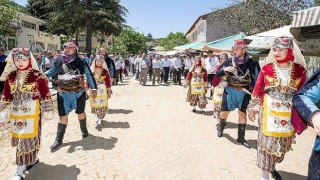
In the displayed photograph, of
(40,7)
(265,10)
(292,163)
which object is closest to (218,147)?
(292,163)

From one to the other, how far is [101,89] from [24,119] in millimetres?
3573

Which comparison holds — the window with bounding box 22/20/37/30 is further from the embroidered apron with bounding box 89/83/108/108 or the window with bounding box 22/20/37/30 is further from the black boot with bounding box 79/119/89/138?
the black boot with bounding box 79/119/89/138

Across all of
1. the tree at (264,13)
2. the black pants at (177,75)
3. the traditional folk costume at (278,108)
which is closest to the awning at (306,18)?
the traditional folk costume at (278,108)

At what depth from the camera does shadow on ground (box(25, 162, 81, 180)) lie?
185 inches

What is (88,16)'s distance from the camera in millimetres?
33875

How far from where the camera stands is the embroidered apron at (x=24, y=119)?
4434 mm

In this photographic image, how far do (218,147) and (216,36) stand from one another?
110 feet

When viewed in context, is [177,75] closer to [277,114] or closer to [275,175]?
[275,175]

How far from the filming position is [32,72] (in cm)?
470

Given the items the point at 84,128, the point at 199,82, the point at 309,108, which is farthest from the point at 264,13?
the point at 309,108

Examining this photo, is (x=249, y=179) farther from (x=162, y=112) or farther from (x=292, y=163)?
(x=162, y=112)

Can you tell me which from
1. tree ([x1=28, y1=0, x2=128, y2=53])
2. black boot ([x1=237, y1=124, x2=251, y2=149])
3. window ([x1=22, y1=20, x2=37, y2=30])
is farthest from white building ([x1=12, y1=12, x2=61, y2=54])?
black boot ([x1=237, y1=124, x2=251, y2=149])

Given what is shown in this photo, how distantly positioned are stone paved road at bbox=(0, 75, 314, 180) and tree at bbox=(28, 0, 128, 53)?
26.9m

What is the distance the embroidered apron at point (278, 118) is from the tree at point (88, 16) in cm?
3134
